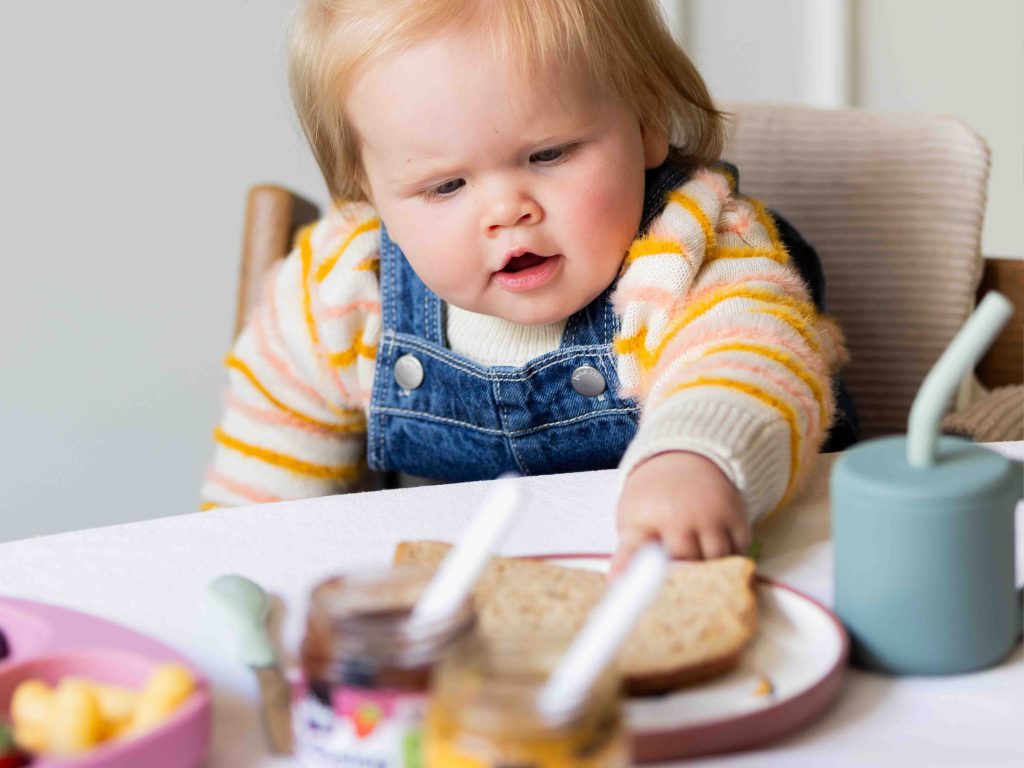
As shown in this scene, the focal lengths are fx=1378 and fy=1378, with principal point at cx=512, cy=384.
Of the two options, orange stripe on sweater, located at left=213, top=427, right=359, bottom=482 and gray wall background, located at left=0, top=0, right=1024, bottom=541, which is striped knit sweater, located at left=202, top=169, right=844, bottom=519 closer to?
orange stripe on sweater, located at left=213, top=427, right=359, bottom=482

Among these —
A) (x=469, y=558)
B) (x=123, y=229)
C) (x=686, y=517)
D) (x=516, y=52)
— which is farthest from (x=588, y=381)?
(x=123, y=229)

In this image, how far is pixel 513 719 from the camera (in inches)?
15.1

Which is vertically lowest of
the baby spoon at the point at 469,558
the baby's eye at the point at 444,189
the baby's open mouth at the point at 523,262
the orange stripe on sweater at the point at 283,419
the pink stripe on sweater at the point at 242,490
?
the pink stripe on sweater at the point at 242,490

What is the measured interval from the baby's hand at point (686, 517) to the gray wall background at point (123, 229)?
1356mm

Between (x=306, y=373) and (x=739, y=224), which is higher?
(x=739, y=224)

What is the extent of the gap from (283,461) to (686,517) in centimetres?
68

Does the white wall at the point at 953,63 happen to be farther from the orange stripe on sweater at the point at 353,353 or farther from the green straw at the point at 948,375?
the green straw at the point at 948,375

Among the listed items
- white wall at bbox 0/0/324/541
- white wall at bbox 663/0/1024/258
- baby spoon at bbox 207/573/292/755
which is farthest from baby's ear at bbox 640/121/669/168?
white wall at bbox 663/0/1024/258

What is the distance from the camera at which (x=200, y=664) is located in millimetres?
607

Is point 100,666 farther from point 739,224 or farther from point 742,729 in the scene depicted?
point 739,224

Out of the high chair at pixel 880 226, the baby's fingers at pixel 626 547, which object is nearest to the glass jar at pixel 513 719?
the baby's fingers at pixel 626 547

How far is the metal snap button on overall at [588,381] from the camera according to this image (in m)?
1.18

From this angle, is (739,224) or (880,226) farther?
(880,226)

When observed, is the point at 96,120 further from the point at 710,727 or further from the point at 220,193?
the point at 710,727
